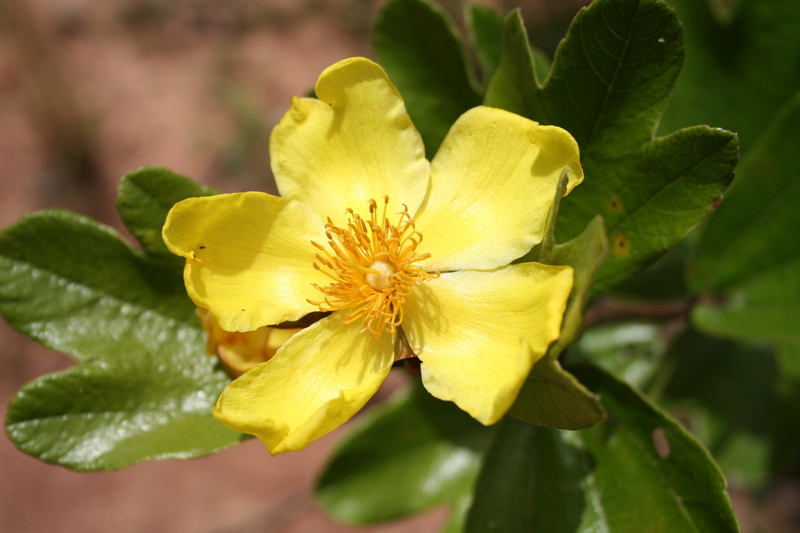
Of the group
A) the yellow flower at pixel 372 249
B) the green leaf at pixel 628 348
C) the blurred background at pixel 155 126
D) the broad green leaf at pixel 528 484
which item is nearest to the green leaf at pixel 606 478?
the broad green leaf at pixel 528 484

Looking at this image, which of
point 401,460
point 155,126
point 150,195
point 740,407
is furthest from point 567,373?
point 155,126

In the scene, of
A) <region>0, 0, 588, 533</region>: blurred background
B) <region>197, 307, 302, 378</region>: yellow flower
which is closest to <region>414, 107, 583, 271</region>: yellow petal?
<region>197, 307, 302, 378</region>: yellow flower

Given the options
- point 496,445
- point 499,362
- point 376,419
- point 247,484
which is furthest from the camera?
point 247,484

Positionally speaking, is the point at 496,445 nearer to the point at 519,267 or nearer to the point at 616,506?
the point at 616,506

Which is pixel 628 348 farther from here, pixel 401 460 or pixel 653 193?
pixel 653 193

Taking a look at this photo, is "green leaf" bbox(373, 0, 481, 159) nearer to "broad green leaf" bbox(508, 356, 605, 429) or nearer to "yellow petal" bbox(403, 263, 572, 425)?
"yellow petal" bbox(403, 263, 572, 425)

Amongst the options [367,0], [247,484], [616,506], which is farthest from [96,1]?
[616,506]
